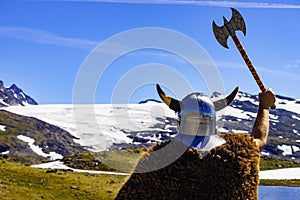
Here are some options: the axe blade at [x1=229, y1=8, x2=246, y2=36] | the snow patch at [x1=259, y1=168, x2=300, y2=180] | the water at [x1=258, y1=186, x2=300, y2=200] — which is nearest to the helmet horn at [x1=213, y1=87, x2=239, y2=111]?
the axe blade at [x1=229, y1=8, x2=246, y2=36]

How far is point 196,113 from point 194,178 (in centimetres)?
88

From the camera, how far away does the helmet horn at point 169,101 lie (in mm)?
6599

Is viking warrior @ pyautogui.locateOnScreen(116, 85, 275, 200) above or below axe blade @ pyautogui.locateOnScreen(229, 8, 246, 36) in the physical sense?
below

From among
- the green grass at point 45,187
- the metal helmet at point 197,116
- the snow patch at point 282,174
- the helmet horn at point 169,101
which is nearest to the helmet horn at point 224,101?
the metal helmet at point 197,116

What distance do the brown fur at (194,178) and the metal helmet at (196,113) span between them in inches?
10.4

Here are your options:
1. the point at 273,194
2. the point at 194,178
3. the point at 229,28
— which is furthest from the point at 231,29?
the point at 273,194

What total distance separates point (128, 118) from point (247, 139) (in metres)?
1.82

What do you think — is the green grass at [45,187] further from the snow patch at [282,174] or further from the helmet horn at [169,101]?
the snow patch at [282,174]

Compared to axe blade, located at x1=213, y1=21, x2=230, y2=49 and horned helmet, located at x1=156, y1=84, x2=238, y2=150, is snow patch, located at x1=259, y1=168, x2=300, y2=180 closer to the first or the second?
axe blade, located at x1=213, y1=21, x2=230, y2=49

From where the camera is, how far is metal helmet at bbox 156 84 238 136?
271 inches

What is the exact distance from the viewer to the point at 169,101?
22.5 feet

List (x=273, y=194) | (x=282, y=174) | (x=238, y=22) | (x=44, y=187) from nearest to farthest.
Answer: (x=238, y=22) < (x=273, y=194) < (x=44, y=187) < (x=282, y=174)

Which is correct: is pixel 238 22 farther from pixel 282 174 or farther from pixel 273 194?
pixel 282 174

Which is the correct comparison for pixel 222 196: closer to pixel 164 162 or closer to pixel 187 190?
pixel 187 190
